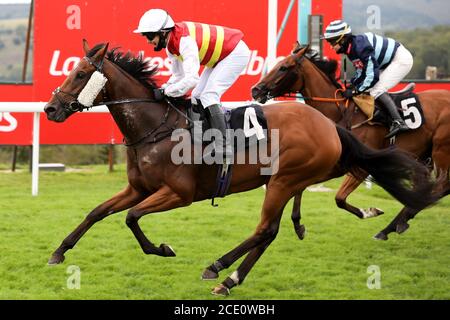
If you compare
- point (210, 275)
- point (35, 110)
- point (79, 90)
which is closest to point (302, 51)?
point (79, 90)

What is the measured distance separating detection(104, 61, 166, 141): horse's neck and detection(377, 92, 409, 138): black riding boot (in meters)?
2.17

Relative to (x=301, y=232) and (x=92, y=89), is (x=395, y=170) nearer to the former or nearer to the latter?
(x=301, y=232)

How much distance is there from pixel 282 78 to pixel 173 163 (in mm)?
1818

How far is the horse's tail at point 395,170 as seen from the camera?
18.9ft

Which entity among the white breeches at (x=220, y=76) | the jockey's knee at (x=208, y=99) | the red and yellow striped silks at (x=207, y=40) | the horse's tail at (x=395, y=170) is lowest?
the horse's tail at (x=395, y=170)

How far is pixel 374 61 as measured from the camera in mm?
6930

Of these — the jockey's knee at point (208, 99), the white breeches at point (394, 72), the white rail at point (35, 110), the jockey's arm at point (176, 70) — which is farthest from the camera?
the white rail at point (35, 110)

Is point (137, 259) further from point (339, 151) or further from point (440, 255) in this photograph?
point (440, 255)

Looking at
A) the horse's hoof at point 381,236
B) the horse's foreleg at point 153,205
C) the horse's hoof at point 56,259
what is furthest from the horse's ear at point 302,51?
the horse's hoof at point 56,259

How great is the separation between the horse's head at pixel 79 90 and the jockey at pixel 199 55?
0.35 meters

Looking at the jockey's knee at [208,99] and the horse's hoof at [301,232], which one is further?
the horse's hoof at [301,232]

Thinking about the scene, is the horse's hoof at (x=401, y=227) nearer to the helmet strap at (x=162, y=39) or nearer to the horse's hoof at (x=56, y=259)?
the helmet strap at (x=162, y=39)

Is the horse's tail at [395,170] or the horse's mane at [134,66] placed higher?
the horse's mane at [134,66]

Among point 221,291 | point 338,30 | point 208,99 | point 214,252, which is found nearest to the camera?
point 221,291
